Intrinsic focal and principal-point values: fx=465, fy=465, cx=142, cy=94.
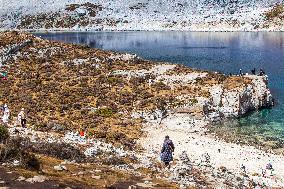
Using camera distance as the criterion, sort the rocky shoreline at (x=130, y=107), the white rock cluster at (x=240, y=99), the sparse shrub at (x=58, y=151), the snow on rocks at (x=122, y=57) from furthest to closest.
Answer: the snow on rocks at (x=122, y=57), the white rock cluster at (x=240, y=99), the rocky shoreline at (x=130, y=107), the sparse shrub at (x=58, y=151)

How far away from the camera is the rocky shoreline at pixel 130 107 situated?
2800cm

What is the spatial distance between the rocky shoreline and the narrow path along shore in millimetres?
92

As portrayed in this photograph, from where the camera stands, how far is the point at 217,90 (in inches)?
Result: 2362

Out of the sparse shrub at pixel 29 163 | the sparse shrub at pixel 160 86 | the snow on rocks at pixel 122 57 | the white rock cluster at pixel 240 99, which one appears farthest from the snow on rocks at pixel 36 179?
the snow on rocks at pixel 122 57

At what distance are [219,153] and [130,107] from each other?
58.5 ft

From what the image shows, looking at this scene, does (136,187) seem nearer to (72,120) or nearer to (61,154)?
(61,154)

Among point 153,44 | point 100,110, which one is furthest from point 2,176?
point 153,44

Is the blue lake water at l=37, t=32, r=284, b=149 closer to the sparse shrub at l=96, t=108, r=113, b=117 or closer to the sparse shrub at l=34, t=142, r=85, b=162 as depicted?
the sparse shrub at l=96, t=108, r=113, b=117

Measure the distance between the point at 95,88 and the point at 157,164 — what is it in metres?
34.3

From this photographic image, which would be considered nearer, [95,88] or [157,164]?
[157,164]

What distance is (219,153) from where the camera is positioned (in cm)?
3891

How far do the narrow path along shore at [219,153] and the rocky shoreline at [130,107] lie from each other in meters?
0.09

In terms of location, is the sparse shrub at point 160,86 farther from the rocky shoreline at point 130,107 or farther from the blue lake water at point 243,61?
the blue lake water at point 243,61

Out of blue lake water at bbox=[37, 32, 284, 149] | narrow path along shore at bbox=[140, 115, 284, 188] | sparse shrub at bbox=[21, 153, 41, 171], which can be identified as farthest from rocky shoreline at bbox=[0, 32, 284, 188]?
blue lake water at bbox=[37, 32, 284, 149]
